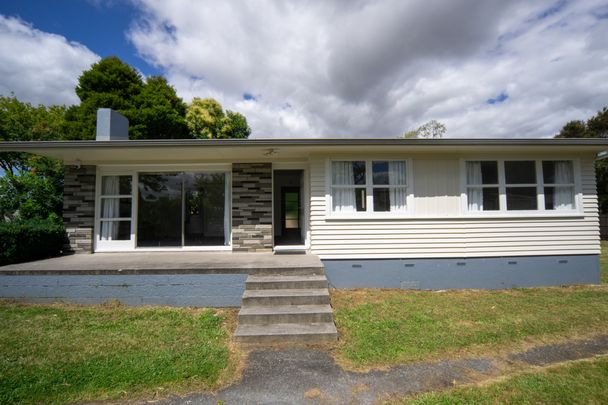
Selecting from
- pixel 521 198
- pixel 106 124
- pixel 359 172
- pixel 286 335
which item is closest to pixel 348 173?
pixel 359 172

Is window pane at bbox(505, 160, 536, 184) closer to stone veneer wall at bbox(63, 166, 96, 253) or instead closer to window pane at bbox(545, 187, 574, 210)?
window pane at bbox(545, 187, 574, 210)

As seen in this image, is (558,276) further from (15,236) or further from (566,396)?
(15,236)

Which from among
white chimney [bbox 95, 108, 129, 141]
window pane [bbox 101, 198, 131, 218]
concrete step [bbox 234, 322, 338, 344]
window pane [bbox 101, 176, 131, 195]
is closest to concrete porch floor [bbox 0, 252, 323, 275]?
window pane [bbox 101, 198, 131, 218]

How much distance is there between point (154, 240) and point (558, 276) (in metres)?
9.57

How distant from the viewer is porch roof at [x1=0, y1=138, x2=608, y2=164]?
5414mm

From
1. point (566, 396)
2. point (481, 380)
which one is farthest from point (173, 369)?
point (566, 396)

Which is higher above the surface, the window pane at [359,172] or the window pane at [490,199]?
the window pane at [359,172]

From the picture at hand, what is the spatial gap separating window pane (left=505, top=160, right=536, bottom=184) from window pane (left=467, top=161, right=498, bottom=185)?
0.26 m

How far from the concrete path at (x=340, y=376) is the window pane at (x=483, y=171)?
363 cm

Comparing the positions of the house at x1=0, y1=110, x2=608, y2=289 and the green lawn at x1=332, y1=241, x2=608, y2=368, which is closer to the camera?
the green lawn at x1=332, y1=241, x2=608, y2=368

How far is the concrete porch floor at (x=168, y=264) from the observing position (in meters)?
→ 4.91

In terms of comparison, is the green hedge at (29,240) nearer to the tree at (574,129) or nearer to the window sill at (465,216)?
the window sill at (465,216)

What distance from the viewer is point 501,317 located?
4.36 meters

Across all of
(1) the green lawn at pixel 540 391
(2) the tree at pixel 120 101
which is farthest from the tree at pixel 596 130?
(2) the tree at pixel 120 101
